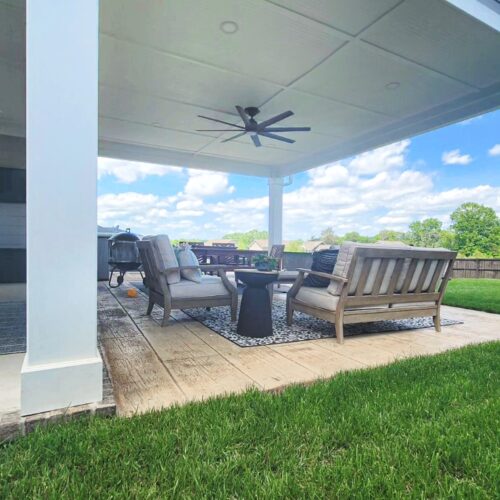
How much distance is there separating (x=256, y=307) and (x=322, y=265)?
2.79 feet

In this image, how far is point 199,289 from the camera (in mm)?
3404

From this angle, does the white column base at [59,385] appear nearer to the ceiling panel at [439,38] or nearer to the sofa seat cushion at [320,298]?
the sofa seat cushion at [320,298]

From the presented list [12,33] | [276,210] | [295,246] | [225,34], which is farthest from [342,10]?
[295,246]

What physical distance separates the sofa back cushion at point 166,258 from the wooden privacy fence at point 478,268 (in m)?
10.1

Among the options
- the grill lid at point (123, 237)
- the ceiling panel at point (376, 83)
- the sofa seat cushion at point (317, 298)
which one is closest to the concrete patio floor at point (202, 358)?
the sofa seat cushion at point (317, 298)

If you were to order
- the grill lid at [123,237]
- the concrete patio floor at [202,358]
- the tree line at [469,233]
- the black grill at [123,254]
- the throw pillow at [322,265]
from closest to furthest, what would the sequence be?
the concrete patio floor at [202,358] → the throw pillow at [322,265] → the black grill at [123,254] → the grill lid at [123,237] → the tree line at [469,233]

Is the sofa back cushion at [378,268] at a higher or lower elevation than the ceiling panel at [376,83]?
lower

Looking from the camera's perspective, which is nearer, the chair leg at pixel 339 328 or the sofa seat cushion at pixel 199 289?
the chair leg at pixel 339 328

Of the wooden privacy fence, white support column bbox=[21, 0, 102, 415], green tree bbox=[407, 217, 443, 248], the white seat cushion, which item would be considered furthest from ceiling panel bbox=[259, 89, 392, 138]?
green tree bbox=[407, 217, 443, 248]

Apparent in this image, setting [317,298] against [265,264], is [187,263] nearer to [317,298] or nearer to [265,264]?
[265,264]

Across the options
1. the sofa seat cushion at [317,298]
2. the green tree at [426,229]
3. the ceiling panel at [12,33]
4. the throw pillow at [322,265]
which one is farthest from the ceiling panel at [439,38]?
the green tree at [426,229]

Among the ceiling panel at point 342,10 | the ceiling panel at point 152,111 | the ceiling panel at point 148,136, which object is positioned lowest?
the ceiling panel at point 148,136

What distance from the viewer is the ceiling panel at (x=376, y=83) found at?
4.13m

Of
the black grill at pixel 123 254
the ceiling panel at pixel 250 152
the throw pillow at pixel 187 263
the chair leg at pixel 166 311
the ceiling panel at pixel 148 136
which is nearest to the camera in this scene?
the chair leg at pixel 166 311
